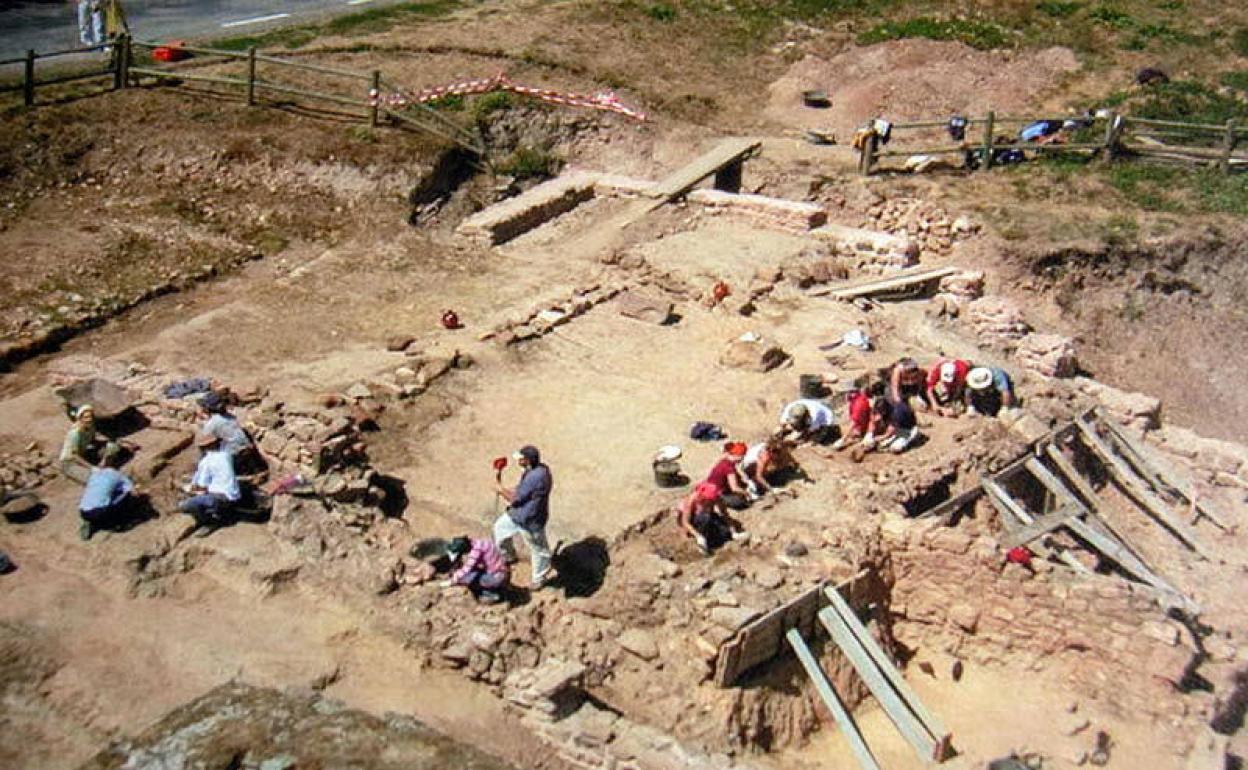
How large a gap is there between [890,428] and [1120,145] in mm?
11887

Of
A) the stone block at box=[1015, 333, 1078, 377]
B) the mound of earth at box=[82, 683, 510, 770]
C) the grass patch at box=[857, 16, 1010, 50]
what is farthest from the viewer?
the grass patch at box=[857, 16, 1010, 50]

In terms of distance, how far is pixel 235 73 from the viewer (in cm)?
2730

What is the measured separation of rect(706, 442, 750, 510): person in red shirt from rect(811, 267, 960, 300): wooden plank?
6044 millimetres

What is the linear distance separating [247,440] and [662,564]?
491 cm

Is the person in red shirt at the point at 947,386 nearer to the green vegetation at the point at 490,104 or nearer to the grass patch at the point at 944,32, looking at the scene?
the green vegetation at the point at 490,104

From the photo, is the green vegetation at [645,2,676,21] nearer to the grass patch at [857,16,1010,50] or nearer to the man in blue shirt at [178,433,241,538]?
the grass patch at [857,16,1010,50]

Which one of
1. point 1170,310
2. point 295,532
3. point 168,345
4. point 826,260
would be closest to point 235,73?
point 168,345

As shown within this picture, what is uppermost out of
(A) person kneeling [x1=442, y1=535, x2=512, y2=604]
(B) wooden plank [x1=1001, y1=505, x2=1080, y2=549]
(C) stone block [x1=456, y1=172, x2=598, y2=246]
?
(C) stone block [x1=456, y1=172, x2=598, y2=246]

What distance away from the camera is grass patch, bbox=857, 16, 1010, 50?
31172mm

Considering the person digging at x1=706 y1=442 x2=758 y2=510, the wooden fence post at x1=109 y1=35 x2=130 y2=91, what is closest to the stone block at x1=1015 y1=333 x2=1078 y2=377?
the person digging at x1=706 y1=442 x2=758 y2=510

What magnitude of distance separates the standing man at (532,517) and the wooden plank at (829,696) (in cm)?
255

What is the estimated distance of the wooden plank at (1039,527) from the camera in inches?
631

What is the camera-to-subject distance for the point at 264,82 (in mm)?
26375

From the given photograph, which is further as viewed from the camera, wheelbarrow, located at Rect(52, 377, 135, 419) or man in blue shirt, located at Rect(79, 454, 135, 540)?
wheelbarrow, located at Rect(52, 377, 135, 419)
